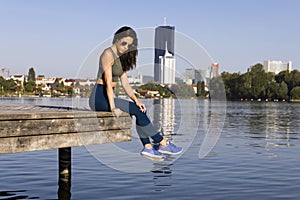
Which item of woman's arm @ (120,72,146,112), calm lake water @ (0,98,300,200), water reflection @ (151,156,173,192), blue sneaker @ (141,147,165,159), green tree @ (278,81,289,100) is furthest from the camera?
green tree @ (278,81,289,100)

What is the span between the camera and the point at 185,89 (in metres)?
10.5

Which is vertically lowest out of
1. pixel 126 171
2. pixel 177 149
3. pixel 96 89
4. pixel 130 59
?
pixel 126 171

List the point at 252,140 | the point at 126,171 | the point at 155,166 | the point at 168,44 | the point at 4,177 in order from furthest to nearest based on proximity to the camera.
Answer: the point at 252,140 → the point at 155,166 → the point at 126,171 → the point at 4,177 → the point at 168,44

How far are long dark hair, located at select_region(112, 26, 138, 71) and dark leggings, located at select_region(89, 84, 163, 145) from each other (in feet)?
2.38

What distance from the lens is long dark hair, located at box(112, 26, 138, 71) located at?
30.5ft

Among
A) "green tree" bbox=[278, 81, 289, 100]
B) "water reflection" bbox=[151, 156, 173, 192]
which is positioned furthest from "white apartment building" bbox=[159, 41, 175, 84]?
"green tree" bbox=[278, 81, 289, 100]

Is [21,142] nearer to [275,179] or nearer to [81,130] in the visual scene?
[81,130]

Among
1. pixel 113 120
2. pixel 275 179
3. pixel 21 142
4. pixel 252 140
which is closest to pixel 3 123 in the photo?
pixel 21 142

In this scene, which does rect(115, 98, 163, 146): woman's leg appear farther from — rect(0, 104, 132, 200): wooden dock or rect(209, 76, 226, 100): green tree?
rect(209, 76, 226, 100): green tree

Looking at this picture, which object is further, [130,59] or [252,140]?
[252,140]

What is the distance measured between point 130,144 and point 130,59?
14.1 meters

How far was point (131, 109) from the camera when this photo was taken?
32.3 feet

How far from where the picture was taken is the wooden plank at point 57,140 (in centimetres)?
845

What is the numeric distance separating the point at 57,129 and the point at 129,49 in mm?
2076
